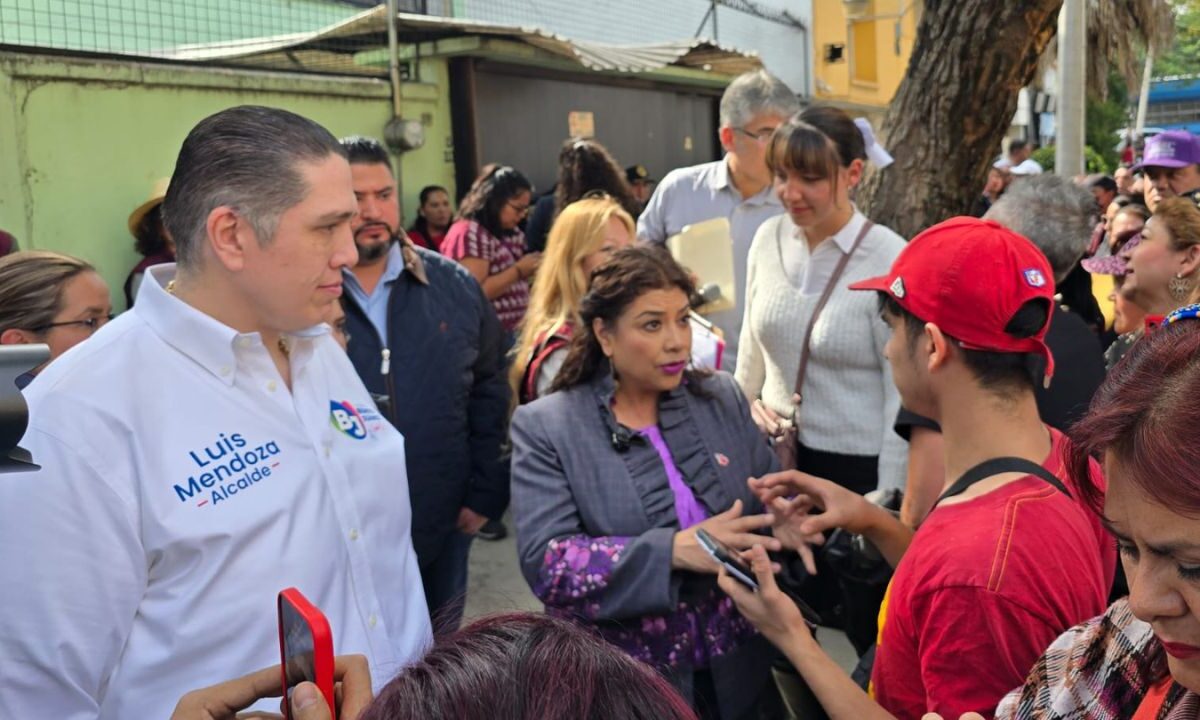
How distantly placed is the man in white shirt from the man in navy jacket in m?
1.09

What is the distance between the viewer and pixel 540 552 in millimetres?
2646

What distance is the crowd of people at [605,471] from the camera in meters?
1.32

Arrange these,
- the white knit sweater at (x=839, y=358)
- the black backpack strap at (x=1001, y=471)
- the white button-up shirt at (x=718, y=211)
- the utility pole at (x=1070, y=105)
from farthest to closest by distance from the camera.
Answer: the utility pole at (x=1070, y=105) → the white button-up shirt at (x=718, y=211) → the white knit sweater at (x=839, y=358) → the black backpack strap at (x=1001, y=471)

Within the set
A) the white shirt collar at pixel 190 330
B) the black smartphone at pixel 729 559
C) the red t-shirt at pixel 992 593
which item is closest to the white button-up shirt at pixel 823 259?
the black smartphone at pixel 729 559

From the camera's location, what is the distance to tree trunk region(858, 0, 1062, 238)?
5.19m

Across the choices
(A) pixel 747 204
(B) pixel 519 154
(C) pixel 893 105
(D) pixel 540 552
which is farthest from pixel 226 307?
(B) pixel 519 154

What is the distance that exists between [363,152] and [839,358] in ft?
5.57

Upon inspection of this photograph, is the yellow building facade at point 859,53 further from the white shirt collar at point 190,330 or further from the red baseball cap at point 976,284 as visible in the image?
the white shirt collar at point 190,330

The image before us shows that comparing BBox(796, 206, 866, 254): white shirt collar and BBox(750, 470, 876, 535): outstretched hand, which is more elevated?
BBox(796, 206, 866, 254): white shirt collar

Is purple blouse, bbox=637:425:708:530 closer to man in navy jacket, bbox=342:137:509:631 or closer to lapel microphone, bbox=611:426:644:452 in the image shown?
lapel microphone, bbox=611:426:644:452

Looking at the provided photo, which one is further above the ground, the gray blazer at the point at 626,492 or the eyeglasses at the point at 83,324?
the eyeglasses at the point at 83,324

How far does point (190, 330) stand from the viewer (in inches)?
76.9

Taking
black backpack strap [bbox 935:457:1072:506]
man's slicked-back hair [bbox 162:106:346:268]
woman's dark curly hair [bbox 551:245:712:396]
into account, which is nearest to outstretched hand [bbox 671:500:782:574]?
woman's dark curly hair [bbox 551:245:712:396]

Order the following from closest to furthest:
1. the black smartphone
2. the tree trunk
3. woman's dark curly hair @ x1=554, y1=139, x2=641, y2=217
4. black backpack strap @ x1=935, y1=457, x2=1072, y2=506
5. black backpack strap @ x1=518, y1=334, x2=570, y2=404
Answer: black backpack strap @ x1=935, y1=457, x2=1072, y2=506, the black smartphone, black backpack strap @ x1=518, y1=334, x2=570, y2=404, the tree trunk, woman's dark curly hair @ x1=554, y1=139, x2=641, y2=217
